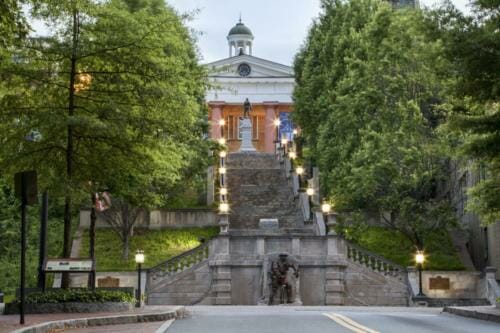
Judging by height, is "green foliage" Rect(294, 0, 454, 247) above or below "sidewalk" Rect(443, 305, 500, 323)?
above

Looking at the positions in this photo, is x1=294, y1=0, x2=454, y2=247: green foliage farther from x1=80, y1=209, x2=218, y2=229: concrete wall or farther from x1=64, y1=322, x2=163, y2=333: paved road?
x1=64, y1=322, x2=163, y2=333: paved road

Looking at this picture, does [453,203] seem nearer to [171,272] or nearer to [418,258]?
[418,258]

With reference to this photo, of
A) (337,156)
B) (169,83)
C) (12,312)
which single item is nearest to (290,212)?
(337,156)

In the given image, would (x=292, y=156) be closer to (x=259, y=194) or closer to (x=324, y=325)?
(x=259, y=194)

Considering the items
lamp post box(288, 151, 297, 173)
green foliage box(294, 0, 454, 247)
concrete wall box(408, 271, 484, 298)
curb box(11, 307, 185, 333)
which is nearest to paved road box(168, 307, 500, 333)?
curb box(11, 307, 185, 333)

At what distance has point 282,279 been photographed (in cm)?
3578

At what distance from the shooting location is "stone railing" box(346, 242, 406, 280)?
38688 mm

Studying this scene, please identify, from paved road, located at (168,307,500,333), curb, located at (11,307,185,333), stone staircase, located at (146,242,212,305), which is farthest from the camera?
stone staircase, located at (146,242,212,305)

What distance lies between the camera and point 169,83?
25.2 metres

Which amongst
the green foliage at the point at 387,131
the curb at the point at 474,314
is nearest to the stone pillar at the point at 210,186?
the green foliage at the point at 387,131

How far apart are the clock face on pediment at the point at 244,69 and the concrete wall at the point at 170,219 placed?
35.6 metres

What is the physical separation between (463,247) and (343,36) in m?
13.5

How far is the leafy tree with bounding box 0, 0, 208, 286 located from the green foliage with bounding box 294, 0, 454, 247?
15784 mm

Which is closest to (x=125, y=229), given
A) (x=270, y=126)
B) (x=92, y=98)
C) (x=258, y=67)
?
(x=92, y=98)
